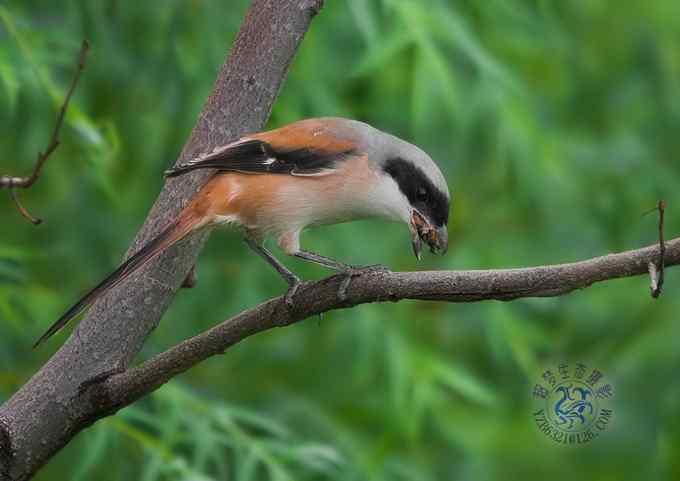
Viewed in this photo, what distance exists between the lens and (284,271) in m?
3.63

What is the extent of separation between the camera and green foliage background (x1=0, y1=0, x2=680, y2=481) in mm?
4727

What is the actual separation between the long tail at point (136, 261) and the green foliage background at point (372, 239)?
1.04 meters

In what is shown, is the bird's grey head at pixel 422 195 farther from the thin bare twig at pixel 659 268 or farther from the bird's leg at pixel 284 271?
the thin bare twig at pixel 659 268

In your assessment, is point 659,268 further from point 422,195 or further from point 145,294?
point 145,294

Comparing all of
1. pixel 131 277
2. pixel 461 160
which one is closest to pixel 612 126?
pixel 461 160

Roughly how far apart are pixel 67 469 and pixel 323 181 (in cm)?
238

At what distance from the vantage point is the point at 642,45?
6691 millimetres

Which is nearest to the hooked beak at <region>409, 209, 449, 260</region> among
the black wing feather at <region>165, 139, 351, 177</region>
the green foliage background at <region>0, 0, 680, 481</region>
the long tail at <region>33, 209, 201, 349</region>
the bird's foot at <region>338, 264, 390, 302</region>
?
the black wing feather at <region>165, 139, 351, 177</region>

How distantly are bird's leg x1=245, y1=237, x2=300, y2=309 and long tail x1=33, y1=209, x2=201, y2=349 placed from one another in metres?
0.37

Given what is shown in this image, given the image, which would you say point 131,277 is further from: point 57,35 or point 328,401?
point 328,401

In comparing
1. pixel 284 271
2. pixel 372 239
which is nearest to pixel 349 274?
pixel 284 271

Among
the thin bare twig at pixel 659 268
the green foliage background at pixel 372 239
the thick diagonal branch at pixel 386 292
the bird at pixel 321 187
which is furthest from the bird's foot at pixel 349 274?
the green foliage background at pixel 372 239

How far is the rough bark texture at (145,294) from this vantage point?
2895 mm

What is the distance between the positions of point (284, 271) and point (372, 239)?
83.4 inches
